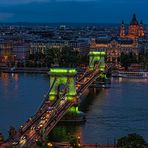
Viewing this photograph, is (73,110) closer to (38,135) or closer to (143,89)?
(38,135)

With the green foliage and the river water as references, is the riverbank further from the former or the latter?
the green foliage

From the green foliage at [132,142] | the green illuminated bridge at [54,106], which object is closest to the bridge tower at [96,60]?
the green illuminated bridge at [54,106]

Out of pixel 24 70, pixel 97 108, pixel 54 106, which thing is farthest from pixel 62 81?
pixel 24 70

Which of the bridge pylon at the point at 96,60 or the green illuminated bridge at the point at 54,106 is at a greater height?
the bridge pylon at the point at 96,60

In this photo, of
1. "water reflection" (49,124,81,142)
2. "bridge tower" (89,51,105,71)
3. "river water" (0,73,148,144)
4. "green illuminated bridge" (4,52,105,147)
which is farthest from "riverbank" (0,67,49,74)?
"water reflection" (49,124,81,142)

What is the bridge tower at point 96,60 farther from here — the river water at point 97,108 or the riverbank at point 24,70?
the riverbank at point 24,70

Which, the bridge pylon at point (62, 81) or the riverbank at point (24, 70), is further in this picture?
the riverbank at point (24, 70)
